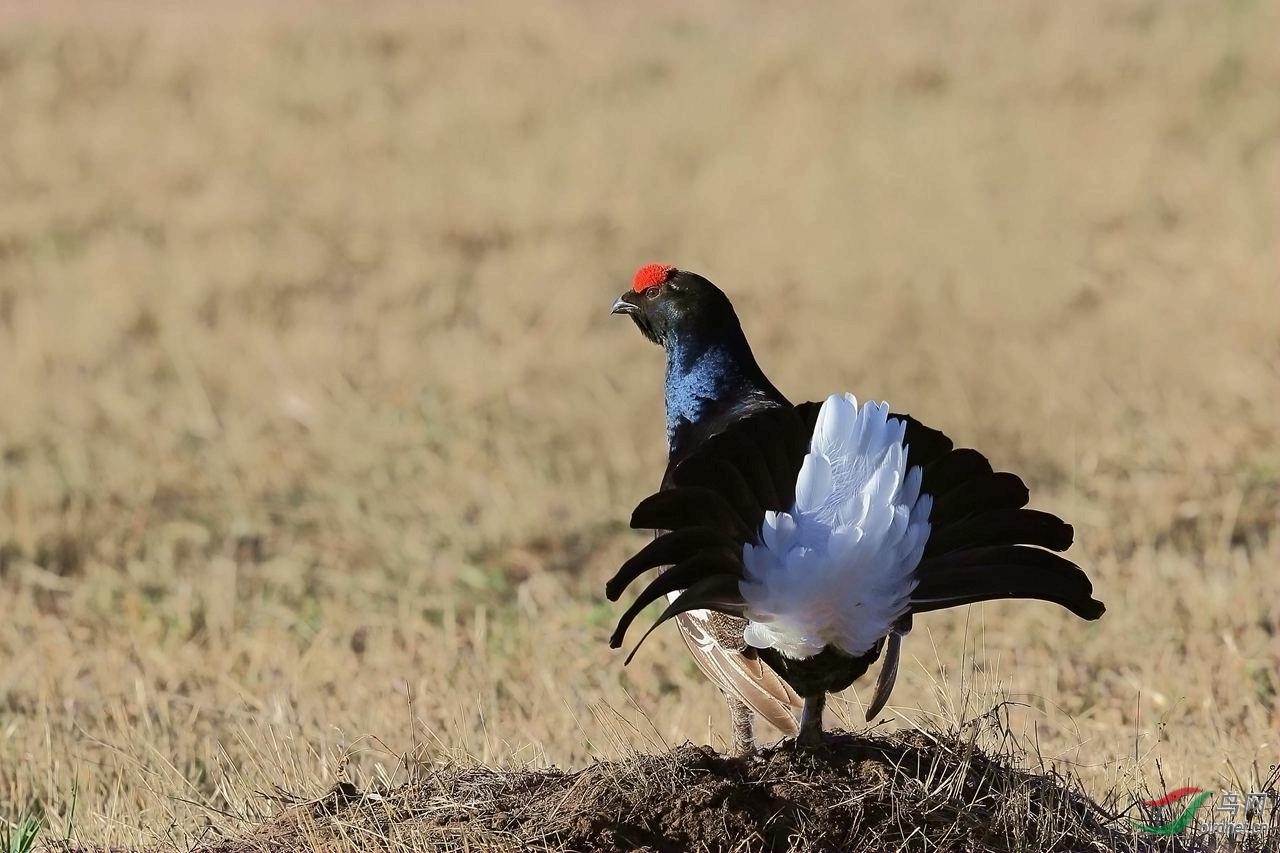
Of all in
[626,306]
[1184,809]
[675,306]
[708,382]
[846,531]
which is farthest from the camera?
[626,306]

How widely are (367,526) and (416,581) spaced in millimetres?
752

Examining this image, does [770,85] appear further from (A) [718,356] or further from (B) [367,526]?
(A) [718,356]

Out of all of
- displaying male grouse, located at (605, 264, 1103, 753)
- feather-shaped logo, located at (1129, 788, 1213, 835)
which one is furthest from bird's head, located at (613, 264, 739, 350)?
feather-shaped logo, located at (1129, 788, 1213, 835)

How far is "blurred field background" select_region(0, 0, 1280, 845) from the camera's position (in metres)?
5.20

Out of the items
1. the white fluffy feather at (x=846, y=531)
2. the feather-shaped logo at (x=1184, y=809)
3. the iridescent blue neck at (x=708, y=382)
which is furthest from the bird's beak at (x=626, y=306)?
the feather-shaped logo at (x=1184, y=809)

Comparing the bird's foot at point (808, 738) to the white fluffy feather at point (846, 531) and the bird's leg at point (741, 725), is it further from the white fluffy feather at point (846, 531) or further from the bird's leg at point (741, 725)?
the bird's leg at point (741, 725)

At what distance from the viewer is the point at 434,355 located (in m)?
10.5

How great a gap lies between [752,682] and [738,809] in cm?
53

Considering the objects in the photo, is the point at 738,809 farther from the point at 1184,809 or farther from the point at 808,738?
the point at 1184,809

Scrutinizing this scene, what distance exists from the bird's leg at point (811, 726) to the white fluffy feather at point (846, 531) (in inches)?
11.8

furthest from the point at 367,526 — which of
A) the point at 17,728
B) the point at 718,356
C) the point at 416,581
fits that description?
the point at 718,356

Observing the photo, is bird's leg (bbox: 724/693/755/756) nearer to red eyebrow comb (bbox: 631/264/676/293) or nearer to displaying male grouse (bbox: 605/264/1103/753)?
displaying male grouse (bbox: 605/264/1103/753)

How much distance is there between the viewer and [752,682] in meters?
3.66

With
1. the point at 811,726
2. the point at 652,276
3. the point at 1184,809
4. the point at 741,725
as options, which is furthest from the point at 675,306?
the point at 1184,809
